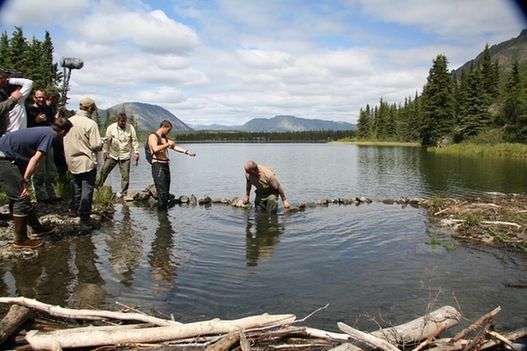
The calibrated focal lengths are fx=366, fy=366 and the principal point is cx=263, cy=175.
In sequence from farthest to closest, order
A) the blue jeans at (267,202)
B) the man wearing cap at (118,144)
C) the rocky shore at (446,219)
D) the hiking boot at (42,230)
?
the blue jeans at (267,202)
the man wearing cap at (118,144)
the rocky shore at (446,219)
the hiking boot at (42,230)

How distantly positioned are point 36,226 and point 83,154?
5.99ft

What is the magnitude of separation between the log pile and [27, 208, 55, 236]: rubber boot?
11.8ft

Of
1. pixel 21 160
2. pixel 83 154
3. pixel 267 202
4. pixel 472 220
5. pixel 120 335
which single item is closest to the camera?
pixel 120 335

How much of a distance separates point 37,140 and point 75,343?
4.48 metres

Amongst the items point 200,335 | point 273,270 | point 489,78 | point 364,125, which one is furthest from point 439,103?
point 200,335

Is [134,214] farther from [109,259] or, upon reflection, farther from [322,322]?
[322,322]

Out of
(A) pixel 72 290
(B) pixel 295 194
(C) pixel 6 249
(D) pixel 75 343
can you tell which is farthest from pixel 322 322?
(B) pixel 295 194

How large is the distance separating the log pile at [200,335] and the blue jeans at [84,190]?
456cm

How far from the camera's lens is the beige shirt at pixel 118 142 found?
11.9 meters

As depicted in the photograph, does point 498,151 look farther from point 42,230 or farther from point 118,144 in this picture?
point 42,230

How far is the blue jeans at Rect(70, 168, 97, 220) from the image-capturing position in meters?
8.28

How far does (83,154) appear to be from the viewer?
27.1 ft

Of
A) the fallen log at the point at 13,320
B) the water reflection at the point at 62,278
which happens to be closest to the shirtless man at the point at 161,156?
the water reflection at the point at 62,278

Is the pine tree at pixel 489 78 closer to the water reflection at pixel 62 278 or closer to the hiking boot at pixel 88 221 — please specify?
the hiking boot at pixel 88 221
